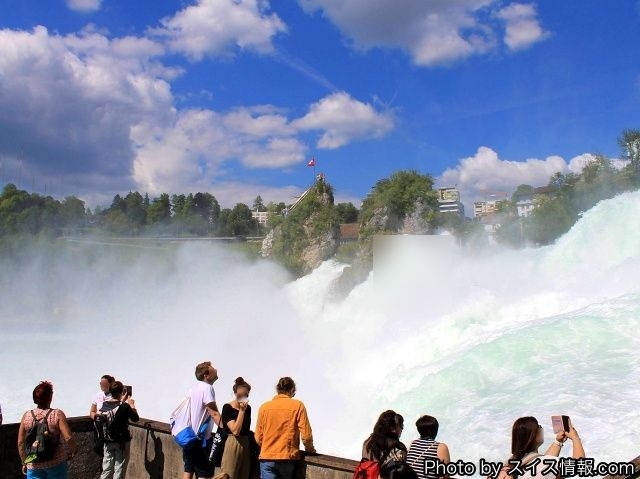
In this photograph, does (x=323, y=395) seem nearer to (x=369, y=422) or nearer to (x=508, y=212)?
(x=369, y=422)

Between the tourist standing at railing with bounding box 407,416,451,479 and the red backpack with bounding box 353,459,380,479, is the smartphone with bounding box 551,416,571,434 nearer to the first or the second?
the tourist standing at railing with bounding box 407,416,451,479

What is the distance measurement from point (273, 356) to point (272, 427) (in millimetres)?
19140

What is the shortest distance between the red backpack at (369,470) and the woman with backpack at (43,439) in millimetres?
2533

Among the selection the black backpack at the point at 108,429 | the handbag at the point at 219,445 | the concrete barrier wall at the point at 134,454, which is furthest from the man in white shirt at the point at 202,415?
the black backpack at the point at 108,429

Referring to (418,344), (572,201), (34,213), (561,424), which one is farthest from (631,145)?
(34,213)

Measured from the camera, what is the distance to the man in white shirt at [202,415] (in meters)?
5.13

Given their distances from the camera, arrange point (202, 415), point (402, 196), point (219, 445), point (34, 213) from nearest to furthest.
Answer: point (219, 445), point (202, 415), point (402, 196), point (34, 213)

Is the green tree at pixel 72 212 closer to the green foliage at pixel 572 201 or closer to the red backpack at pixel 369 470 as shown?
the green foliage at pixel 572 201

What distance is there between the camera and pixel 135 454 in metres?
6.41

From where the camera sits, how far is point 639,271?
557 inches

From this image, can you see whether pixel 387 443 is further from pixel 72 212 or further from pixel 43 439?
pixel 72 212

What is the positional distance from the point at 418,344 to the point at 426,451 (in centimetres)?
1223

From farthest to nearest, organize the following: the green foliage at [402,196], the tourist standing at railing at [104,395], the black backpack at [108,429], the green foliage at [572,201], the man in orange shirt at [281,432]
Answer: the green foliage at [402,196] → the green foliage at [572,201] → the tourist standing at railing at [104,395] → the black backpack at [108,429] → the man in orange shirt at [281,432]

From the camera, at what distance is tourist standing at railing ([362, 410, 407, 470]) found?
3.55 m
